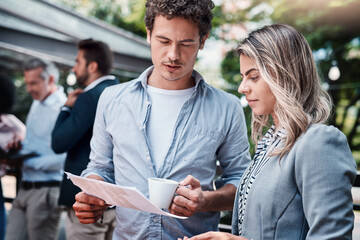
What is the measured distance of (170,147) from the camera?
4.99 feet

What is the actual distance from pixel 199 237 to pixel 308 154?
378 mm

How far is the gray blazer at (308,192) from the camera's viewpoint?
0.98m

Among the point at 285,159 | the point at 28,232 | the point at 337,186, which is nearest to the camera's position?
the point at 337,186

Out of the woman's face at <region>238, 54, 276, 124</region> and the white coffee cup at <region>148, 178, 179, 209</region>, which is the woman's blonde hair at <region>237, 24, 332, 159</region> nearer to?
the woman's face at <region>238, 54, 276, 124</region>

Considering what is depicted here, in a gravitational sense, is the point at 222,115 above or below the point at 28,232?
above

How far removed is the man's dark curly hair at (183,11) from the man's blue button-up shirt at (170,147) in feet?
0.79

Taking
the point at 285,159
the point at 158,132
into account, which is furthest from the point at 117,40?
the point at 285,159

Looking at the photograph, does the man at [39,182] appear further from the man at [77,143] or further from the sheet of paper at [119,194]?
the sheet of paper at [119,194]

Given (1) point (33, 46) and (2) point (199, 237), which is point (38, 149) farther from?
(2) point (199, 237)

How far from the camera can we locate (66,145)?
2381 millimetres

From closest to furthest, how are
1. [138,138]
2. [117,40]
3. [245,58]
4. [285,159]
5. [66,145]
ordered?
[285,159] < [245,58] < [138,138] < [66,145] < [117,40]

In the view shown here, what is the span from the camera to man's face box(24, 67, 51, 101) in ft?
11.4

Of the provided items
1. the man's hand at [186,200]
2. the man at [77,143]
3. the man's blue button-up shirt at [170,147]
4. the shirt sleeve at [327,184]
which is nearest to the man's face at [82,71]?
the man at [77,143]

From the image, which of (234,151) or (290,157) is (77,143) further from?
(290,157)
